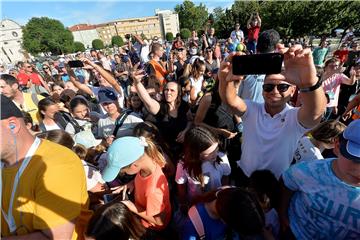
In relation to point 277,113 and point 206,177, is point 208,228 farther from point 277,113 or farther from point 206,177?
point 277,113

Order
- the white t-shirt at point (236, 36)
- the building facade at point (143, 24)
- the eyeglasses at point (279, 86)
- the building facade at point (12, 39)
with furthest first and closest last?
the building facade at point (143, 24) → the building facade at point (12, 39) → the white t-shirt at point (236, 36) → the eyeglasses at point (279, 86)

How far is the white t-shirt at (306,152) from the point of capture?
2152mm

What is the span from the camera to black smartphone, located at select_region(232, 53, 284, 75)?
1.46m

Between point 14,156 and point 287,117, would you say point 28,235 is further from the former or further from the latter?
point 287,117

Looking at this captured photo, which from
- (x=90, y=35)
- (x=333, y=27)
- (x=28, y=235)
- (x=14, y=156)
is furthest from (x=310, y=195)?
(x=90, y=35)

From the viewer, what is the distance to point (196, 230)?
5.71ft

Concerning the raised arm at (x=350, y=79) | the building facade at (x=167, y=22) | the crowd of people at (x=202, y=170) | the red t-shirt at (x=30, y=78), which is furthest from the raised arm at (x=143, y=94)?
the building facade at (x=167, y=22)

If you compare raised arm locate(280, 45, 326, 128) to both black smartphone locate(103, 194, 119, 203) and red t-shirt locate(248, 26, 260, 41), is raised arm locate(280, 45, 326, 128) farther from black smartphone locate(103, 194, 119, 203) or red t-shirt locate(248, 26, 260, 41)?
red t-shirt locate(248, 26, 260, 41)

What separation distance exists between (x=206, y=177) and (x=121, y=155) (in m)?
0.90

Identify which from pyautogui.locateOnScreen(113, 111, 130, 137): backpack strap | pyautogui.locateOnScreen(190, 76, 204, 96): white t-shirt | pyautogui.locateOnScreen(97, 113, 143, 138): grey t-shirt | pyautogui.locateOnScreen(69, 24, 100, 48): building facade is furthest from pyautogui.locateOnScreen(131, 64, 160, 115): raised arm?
pyautogui.locateOnScreen(69, 24, 100, 48): building facade

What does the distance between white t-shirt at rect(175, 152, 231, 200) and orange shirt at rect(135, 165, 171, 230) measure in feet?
1.17

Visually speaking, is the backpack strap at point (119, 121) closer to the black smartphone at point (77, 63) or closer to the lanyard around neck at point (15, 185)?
the black smartphone at point (77, 63)

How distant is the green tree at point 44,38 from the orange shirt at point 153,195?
283 ft

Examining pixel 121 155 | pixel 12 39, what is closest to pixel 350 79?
pixel 121 155
